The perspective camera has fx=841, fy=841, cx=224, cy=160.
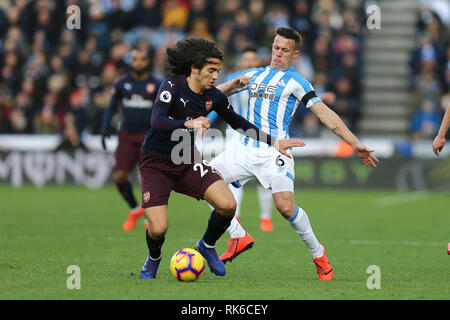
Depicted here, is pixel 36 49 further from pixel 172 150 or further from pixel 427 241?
pixel 172 150

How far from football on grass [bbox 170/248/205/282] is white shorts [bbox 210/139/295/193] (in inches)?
46.3

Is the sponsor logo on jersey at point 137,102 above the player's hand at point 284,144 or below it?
above

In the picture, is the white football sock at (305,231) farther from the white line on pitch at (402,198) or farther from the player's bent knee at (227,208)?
the white line on pitch at (402,198)

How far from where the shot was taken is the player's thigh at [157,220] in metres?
7.48

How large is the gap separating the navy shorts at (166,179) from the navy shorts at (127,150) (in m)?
4.72

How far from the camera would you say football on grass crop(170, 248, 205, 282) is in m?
7.30

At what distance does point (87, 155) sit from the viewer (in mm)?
19219

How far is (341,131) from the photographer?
781cm

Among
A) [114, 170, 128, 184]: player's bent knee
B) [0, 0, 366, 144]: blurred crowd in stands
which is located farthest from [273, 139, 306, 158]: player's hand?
[0, 0, 366, 144]: blurred crowd in stands

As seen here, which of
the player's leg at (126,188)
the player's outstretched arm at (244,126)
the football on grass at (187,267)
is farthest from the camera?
the player's leg at (126,188)

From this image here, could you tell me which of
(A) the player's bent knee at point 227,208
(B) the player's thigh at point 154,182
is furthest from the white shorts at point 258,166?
(B) the player's thigh at point 154,182

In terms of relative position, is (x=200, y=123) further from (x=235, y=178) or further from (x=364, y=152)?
(x=235, y=178)

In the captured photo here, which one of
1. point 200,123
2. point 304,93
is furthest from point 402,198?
point 200,123
